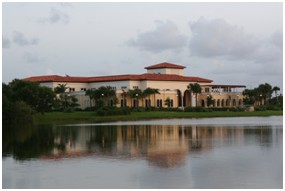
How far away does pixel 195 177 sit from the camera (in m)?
19.8

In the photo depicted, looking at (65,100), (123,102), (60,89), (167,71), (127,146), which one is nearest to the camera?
A: (127,146)

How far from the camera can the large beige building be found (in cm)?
10675

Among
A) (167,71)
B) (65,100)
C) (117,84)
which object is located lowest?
(65,100)

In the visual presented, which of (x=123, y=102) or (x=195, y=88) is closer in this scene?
(x=123, y=102)

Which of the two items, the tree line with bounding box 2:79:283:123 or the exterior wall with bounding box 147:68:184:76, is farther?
A: the exterior wall with bounding box 147:68:184:76

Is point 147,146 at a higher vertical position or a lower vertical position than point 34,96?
lower

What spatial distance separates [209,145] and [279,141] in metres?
4.02

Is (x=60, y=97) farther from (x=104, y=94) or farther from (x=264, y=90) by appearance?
(x=264, y=90)

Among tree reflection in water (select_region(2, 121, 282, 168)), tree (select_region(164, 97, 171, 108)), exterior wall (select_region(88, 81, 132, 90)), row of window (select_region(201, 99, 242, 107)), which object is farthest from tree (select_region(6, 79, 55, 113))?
row of window (select_region(201, 99, 242, 107))

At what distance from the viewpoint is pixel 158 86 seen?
109m

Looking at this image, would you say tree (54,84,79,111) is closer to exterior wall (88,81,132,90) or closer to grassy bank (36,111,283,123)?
exterior wall (88,81,132,90)

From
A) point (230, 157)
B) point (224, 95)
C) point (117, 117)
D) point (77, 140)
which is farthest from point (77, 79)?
point (230, 157)

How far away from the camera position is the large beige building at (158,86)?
350 feet

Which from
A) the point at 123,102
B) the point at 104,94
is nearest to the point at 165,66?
the point at 123,102
